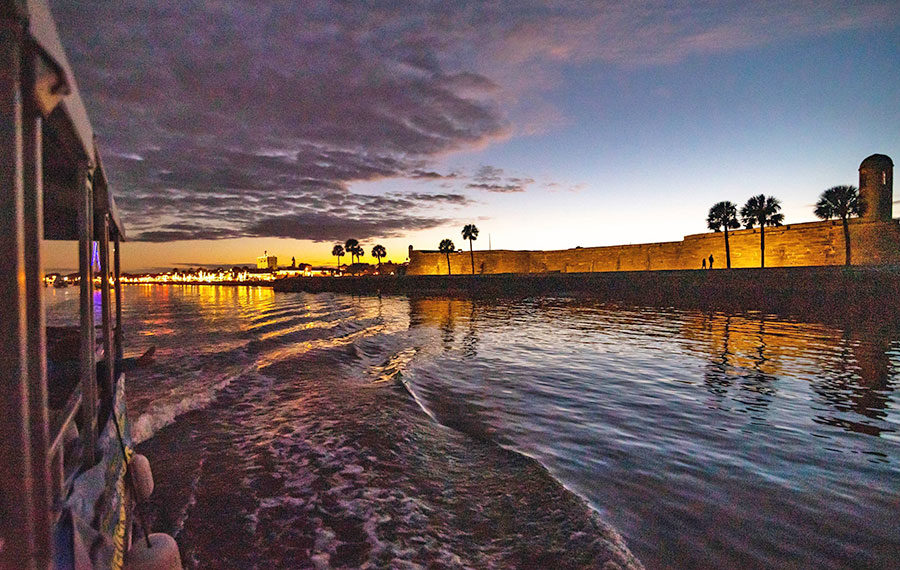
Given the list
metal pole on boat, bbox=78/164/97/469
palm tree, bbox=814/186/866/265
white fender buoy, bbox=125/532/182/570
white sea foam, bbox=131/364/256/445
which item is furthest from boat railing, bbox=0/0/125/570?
palm tree, bbox=814/186/866/265

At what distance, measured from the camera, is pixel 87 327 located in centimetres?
305

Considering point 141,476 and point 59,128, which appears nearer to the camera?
point 59,128

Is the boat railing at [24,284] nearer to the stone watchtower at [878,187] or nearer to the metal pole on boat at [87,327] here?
the metal pole on boat at [87,327]

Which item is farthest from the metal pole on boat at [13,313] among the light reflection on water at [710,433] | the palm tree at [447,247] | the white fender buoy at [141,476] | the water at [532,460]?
the palm tree at [447,247]

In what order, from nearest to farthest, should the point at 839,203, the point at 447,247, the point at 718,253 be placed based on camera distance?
the point at 839,203 < the point at 718,253 < the point at 447,247

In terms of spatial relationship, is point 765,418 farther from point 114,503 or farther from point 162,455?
point 162,455

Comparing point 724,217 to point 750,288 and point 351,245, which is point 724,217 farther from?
point 351,245

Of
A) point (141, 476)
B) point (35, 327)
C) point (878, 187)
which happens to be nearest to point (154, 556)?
point (141, 476)

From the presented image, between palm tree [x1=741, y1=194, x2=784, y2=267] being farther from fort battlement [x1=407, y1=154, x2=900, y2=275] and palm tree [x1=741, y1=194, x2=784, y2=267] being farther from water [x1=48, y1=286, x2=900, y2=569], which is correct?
water [x1=48, y1=286, x2=900, y2=569]

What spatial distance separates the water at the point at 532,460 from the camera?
4117mm

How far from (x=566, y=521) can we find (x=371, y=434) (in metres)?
3.75

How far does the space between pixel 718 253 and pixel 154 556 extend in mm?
73963

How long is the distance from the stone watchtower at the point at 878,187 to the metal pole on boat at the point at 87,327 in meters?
68.5

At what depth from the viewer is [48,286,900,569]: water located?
4117 mm
